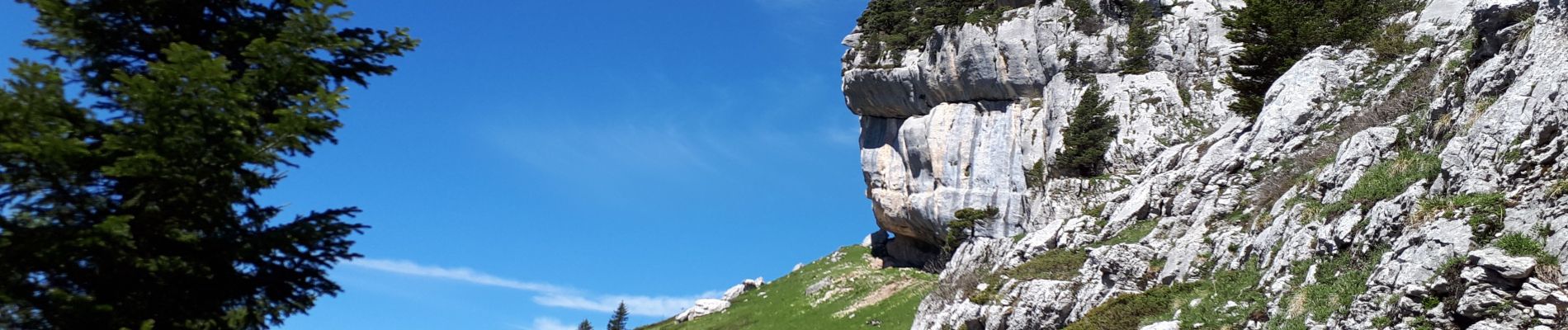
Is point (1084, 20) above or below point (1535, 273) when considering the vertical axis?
above

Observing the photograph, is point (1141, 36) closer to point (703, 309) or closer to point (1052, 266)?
point (1052, 266)

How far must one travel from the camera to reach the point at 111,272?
32.9ft

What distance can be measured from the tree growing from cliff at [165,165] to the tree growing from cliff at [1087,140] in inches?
1802

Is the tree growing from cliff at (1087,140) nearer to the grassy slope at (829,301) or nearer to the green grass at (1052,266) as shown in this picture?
the grassy slope at (829,301)

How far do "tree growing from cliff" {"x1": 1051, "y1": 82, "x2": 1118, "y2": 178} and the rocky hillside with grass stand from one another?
0.11 m

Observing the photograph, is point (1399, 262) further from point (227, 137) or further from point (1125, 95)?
point (1125, 95)

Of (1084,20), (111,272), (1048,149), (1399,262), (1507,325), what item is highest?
(1084,20)

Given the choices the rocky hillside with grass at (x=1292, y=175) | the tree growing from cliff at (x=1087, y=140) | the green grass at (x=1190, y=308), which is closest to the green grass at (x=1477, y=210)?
the rocky hillside with grass at (x=1292, y=175)

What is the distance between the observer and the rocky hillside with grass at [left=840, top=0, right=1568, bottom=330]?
1173 cm

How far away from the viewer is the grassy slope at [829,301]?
5059cm

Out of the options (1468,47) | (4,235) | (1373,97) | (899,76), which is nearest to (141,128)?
(4,235)

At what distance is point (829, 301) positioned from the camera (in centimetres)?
6091

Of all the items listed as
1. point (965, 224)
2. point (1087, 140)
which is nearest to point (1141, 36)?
point (1087, 140)

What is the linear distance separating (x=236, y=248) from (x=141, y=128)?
1.70 m
